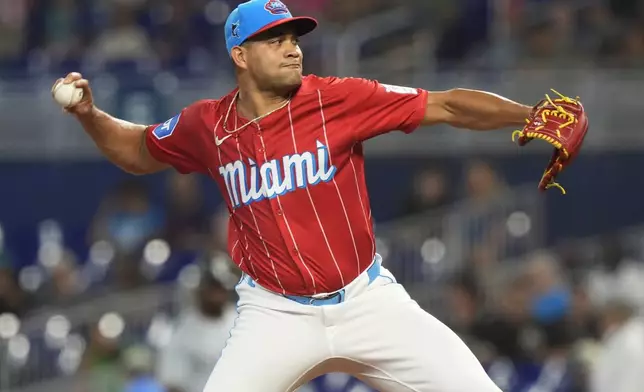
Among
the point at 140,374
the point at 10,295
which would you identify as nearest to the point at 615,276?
the point at 140,374

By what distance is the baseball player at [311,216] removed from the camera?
18.4ft

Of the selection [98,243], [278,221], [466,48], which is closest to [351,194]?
[278,221]

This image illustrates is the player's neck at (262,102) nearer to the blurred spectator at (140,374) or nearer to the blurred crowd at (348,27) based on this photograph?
the blurred spectator at (140,374)

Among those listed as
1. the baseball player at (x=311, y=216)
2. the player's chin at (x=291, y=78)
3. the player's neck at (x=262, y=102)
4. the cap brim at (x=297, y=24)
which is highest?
the cap brim at (x=297, y=24)

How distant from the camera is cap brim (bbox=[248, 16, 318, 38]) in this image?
5672mm

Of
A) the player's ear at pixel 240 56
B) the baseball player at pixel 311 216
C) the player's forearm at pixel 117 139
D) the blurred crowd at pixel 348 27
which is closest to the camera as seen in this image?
the baseball player at pixel 311 216

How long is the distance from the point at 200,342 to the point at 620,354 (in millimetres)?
2754

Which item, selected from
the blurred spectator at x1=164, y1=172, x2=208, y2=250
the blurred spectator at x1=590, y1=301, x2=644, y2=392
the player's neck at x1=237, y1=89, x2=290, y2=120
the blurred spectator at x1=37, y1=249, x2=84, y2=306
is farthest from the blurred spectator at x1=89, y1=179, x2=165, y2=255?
the player's neck at x1=237, y1=89, x2=290, y2=120

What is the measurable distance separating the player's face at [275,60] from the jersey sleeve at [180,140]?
339 millimetres

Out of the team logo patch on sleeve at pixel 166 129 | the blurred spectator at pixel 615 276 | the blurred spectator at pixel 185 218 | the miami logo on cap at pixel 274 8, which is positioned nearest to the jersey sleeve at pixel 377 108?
the miami logo on cap at pixel 274 8

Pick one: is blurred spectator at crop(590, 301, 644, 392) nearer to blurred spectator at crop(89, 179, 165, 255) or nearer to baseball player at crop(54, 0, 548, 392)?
blurred spectator at crop(89, 179, 165, 255)

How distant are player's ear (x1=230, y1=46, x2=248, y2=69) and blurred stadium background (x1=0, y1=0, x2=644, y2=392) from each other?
3.98m

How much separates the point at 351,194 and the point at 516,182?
755cm

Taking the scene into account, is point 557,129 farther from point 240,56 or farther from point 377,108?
point 240,56
